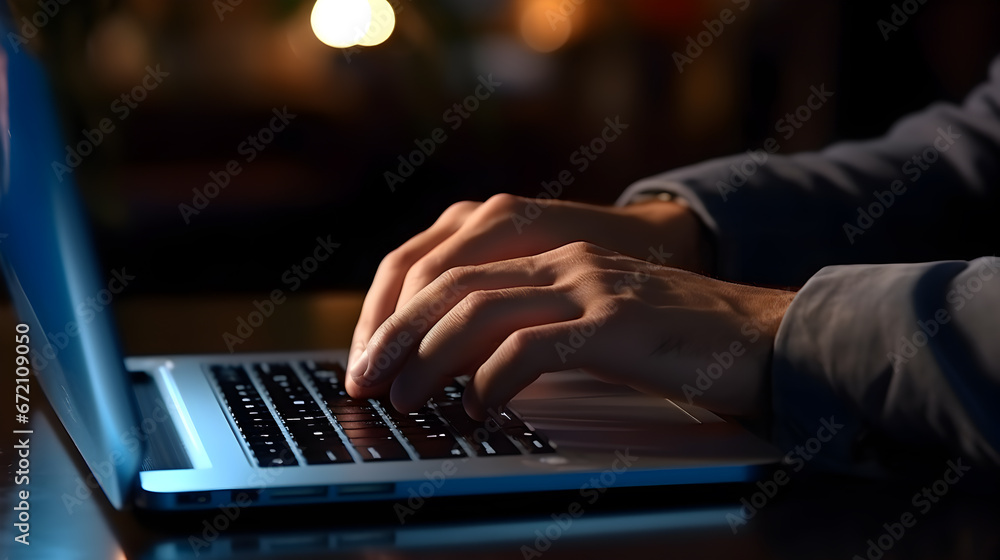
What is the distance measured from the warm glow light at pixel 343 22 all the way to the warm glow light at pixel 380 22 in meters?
0.01

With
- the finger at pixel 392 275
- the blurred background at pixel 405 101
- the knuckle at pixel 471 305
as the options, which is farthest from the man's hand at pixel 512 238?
the blurred background at pixel 405 101

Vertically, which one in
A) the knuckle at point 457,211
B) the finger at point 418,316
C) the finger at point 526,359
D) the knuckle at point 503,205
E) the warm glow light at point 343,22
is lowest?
the finger at point 526,359

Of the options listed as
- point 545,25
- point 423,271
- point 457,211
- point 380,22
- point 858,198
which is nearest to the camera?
point 423,271

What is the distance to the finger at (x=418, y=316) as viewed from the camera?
0.61 m

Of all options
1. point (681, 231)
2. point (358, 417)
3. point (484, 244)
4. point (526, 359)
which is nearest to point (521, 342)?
Answer: point (526, 359)

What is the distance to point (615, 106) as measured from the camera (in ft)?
11.0

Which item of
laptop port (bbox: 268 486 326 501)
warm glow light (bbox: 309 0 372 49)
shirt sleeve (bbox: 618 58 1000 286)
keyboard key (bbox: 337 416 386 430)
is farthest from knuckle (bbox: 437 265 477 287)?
warm glow light (bbox: 309 0 372 49)

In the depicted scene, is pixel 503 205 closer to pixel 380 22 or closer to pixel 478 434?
pixel 478 434

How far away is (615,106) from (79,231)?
2985 mm

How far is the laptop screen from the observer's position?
0.43m

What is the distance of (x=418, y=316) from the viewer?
0.62m

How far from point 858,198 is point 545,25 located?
237 centimetres

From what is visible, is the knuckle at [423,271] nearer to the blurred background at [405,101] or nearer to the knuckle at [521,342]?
the knuckle at [521,342]

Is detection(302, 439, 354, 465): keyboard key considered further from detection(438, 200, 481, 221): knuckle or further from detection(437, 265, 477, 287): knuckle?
detection(438, 200, 481, 221): knuckle
